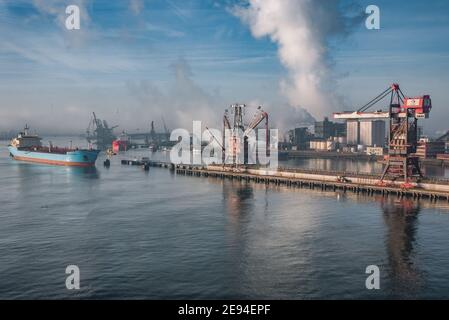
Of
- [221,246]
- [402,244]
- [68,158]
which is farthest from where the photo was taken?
[68,158]

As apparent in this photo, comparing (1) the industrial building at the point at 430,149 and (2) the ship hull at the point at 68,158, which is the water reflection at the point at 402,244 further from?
(1) the industrial building at the point at 430,149

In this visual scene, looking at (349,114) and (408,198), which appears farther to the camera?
(349,114)

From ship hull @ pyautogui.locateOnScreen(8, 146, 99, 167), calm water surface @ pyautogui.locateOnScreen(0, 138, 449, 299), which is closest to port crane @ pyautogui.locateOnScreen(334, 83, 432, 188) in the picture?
calm water surface @ pyautogui.locateOnScreen(0, 138, 449, 299)

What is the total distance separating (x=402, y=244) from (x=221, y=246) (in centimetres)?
2043

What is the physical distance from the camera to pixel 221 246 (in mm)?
46781

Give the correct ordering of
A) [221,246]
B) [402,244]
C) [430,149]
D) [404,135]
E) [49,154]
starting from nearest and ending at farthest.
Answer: [221,246] → [402,244] → [404,135] → [49,154] → [430,149]

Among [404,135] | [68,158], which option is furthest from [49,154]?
[404,135]

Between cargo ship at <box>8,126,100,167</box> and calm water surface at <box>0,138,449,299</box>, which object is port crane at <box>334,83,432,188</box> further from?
cargo ship at <box>8,126,100,167</box>

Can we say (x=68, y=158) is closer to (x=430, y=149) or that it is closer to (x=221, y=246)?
(x=221, y=246)

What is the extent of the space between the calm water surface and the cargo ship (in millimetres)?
67504

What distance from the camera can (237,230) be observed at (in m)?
54.6
